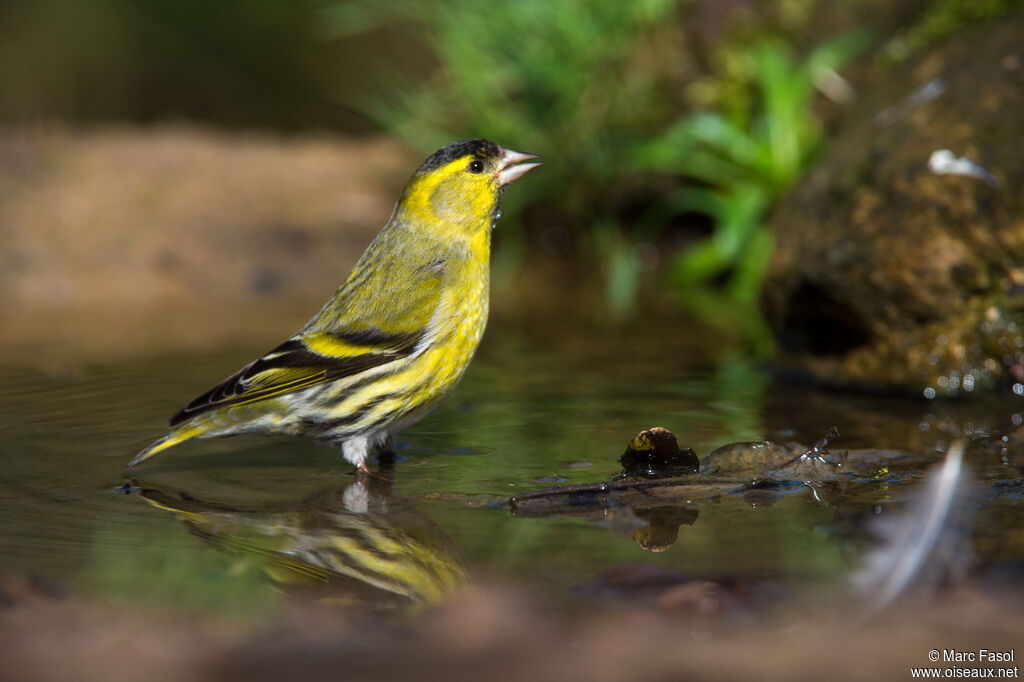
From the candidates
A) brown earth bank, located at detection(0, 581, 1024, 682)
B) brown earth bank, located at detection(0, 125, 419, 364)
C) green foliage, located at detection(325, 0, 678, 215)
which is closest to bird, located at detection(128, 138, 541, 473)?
brown earth bank, located at detection(0, 581, 1024, 682)

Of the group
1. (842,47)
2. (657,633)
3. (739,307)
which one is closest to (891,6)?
(842,47)

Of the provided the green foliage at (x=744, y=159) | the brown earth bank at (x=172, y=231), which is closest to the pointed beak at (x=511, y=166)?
the brown earth bank at (x=172, y=231)

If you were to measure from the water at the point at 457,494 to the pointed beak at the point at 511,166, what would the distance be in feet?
3.19

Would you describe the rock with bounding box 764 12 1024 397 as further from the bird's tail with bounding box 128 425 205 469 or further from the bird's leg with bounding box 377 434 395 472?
Result: the bird's tail with bounding box 128 425 205 469

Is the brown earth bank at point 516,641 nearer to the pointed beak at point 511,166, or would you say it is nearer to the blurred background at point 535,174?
the pointed beak at point 511,166

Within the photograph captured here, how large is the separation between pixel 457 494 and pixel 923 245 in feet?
8.67

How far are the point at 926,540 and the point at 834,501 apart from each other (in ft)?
2.38

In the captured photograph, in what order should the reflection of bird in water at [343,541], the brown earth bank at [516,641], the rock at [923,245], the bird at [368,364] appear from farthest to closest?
1. the rock at [923,245]
2. the bird at [368,364]
3. the reflection of bird in water at [343,541]
4. the brown earth bank at [516,641]

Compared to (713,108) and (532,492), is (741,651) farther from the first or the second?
(713,108)

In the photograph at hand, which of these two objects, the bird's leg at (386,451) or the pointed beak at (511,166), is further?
the pointed beak at (511,166)

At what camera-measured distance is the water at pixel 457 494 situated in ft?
9.53

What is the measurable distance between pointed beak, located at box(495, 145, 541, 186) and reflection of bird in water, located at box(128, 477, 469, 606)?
152 cm

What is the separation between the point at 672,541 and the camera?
3119mm

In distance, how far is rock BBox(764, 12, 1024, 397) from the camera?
5.14 m
